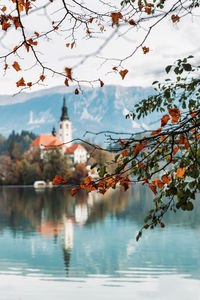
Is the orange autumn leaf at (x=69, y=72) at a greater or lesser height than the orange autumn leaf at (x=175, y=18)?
lesser

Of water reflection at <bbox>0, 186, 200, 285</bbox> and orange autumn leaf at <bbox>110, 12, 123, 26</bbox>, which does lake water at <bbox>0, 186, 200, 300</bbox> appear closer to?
water reflection at <bbox>0, 186, 200, 285</bbox>

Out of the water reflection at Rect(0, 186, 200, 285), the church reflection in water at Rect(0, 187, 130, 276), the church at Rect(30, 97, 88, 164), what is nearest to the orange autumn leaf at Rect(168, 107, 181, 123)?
the water reflection at Rect(0, 186, 200, 285)

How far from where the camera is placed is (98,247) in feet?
69.7

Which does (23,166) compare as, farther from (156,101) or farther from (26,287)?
(156,101)

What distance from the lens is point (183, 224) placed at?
28.6m

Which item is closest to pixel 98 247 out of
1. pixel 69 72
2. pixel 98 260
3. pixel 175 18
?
pixel 98 260

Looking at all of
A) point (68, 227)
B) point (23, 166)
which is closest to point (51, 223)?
point (68, 227)

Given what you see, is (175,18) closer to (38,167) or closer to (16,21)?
(16,21)

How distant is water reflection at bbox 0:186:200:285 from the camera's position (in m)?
16.4

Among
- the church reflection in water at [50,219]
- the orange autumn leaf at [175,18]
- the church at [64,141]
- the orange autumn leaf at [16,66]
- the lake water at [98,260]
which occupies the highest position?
the church at [64,141]

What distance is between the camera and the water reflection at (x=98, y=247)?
1642 centimetres

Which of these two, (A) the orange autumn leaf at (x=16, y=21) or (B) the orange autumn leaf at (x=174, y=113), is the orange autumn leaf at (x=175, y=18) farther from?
(B) the orange autumn leaf at (x=174, y=113)

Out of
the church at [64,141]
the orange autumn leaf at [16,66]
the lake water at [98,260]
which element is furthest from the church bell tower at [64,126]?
the orange autumn leaf at [16,66]

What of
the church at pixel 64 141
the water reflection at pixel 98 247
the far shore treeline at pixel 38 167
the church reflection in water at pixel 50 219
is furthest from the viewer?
the church at pixel 64 141
